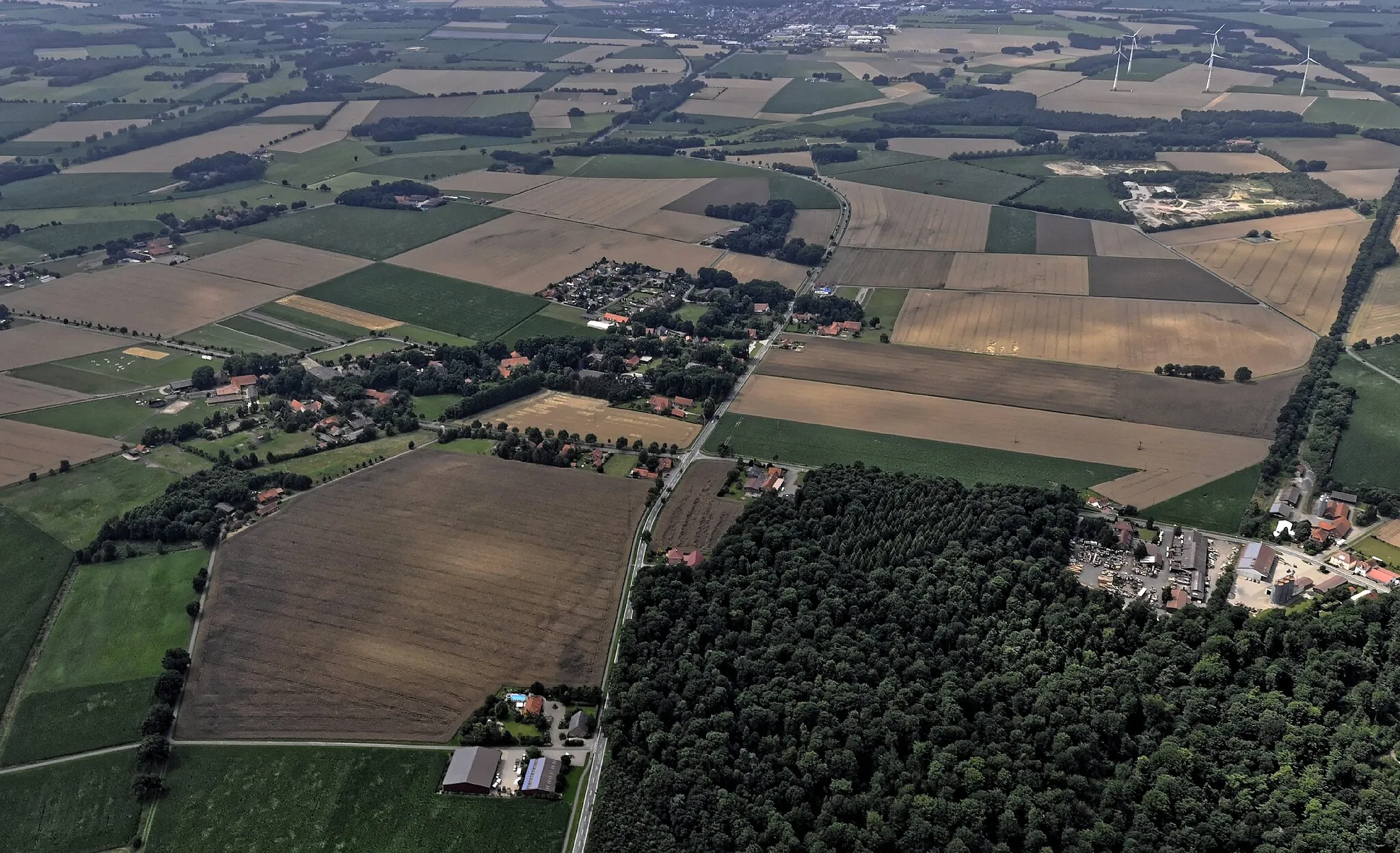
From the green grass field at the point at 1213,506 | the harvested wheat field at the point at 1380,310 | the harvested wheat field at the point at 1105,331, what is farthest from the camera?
the harvested wheat field at the point at 1380,310

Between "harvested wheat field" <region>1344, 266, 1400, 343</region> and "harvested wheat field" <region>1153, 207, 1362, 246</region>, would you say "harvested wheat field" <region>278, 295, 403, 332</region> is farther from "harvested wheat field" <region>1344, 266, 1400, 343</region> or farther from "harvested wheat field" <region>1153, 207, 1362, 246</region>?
"harvested wheat field" <region>1344, 266, 1400, 343</region>

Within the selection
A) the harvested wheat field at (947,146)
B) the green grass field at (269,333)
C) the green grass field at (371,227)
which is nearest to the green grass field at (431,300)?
the green grass field at (371,227)

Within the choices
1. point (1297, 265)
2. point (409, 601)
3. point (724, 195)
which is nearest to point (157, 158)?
point (724, 195)

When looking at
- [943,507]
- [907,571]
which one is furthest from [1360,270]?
[907,571]

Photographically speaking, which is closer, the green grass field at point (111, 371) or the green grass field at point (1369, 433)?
the green grass field at point (1369, 433)

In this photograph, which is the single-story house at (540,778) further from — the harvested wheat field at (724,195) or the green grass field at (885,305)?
the harvested wheat field at (724,195)

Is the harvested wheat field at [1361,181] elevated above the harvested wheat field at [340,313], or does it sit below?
above

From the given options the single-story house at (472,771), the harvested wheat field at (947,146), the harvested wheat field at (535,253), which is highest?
the harvested wheat field at (947,146)
